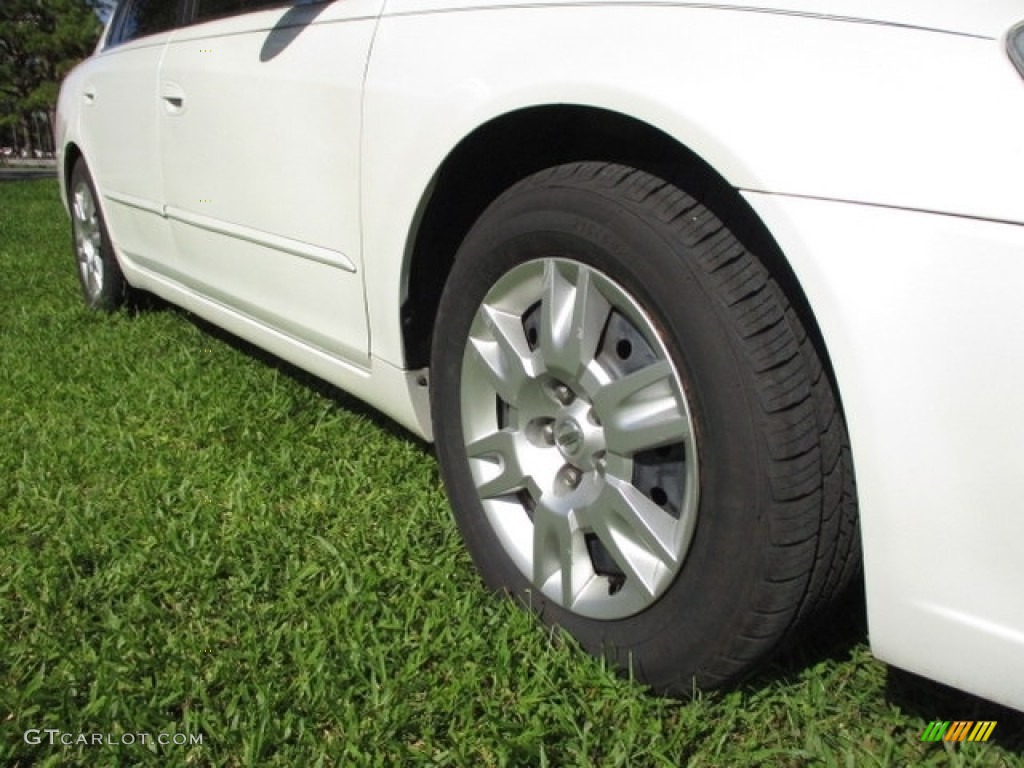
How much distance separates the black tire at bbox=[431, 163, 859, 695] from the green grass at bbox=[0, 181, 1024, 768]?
0.14 m

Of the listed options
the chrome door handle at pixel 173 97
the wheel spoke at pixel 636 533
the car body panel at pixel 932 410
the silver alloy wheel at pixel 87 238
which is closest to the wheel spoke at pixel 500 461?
the wheel spoke at pixel 636 533

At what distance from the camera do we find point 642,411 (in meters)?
1.54

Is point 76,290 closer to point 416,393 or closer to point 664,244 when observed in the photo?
point 416,393

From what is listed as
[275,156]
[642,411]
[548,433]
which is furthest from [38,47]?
[642,411]

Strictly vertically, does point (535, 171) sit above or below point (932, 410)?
above

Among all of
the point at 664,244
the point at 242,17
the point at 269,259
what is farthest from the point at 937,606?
the point at 242,17

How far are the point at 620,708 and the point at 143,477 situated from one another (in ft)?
5.03

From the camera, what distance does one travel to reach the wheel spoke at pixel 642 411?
4.84 feet

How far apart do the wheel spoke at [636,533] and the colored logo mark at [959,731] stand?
1.61ft

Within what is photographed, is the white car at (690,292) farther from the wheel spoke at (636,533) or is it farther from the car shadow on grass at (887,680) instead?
the car shadow on grass at (887,680)

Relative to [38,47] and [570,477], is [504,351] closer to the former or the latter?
[570,477]

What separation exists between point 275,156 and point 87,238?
2.44 metres

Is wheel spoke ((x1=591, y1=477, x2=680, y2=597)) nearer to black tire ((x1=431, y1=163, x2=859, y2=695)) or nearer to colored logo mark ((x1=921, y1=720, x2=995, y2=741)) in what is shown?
black tire ((x1=431, y1=163, x2=859, y2=695))

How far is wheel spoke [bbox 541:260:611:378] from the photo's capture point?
5.28ft
